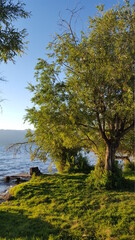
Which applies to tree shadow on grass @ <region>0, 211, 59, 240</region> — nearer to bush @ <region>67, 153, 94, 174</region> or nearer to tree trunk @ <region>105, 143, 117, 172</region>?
tree trunk @ <region>105, 143, 117, 172</region>

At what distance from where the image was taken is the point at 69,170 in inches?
919

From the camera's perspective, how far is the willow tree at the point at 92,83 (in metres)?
13.8

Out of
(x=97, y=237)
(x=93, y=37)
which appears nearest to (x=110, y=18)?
(x=93, y=37)

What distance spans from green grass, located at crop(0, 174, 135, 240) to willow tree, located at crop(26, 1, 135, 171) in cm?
354

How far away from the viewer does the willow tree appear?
13.8 metres

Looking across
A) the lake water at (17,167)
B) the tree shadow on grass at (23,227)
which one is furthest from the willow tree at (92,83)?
the lake water at (17,167)

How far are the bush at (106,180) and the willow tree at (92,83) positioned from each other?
1.89 feet

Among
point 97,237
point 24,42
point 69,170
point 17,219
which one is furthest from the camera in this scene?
point 69,170

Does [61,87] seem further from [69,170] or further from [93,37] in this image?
[69,170]

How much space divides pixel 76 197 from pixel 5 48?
33.1ft

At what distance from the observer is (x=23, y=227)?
33.1 feet

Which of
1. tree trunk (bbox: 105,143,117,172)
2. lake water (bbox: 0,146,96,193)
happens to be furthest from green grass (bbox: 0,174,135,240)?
lake water (bbox: 0,146,96,193)

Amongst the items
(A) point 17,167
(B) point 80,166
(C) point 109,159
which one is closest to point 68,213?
(C) point 109,159

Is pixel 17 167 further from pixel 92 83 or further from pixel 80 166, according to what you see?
pixel 92 83
